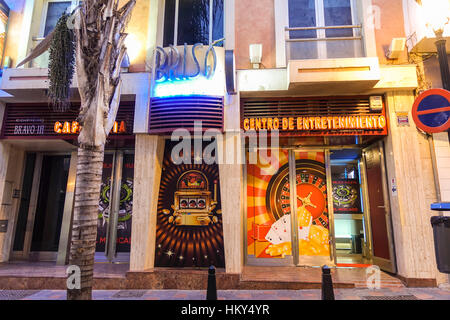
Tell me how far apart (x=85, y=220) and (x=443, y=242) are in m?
4.79

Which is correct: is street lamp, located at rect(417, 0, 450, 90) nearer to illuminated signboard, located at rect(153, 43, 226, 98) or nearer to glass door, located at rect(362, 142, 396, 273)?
glass door, located at rect(362, 142, 396, 273)

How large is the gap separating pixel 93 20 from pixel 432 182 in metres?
7.01

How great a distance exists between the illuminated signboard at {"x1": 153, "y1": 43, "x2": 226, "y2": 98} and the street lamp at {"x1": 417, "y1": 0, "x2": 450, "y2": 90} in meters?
3.98

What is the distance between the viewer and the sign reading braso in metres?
6.25

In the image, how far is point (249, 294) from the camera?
5.28 metres

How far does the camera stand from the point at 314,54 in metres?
6.86

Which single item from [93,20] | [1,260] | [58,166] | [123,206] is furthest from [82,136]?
[1,260]

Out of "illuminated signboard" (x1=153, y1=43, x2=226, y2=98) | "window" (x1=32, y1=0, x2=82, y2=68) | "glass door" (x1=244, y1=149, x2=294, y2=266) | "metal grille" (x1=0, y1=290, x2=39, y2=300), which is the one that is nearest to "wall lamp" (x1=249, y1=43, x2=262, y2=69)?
"illuminated signboard" (x1=153, y1=43, x2=226, y2=98)

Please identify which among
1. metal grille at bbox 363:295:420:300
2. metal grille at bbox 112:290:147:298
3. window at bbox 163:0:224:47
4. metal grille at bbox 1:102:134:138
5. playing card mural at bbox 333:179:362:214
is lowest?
metal grille at bbox 112:290:147:298

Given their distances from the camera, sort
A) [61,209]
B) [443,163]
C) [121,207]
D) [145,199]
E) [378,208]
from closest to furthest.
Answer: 1. [443,163]
2. [145,199]
3. [378,208]
4. [121,207]
5. [61,209]

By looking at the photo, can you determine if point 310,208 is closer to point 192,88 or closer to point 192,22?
point 192,88

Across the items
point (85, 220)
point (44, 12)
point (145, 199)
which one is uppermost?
point (44, 12)

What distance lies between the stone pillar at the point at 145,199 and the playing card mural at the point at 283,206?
2.48 m

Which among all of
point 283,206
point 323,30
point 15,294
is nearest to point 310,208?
point 283,206
